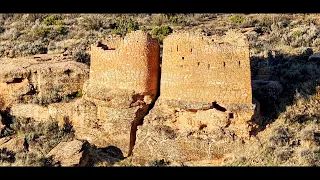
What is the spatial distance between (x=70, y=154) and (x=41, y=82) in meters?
3.96

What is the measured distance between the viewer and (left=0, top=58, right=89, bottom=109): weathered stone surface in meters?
14.3

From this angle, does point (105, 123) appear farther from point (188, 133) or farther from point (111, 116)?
point (188, 133)

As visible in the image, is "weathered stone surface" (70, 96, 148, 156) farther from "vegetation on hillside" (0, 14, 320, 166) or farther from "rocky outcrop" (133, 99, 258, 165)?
"vegetation on hillside" (0, 14, 320, 166)

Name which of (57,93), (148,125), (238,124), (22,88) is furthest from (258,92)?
(22,88)

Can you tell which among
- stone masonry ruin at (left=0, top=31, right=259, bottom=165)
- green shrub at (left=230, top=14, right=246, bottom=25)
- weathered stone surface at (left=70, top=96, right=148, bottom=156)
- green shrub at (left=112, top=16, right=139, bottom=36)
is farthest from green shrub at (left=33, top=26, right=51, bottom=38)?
weathered stone surface at (left=70, top=96, right=148, bottom=156)

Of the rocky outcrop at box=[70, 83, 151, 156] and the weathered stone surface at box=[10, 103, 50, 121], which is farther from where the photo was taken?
the weathered stone surface at box=[10, 103, 50, 121]

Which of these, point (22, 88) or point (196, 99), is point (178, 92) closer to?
point (196, 99)

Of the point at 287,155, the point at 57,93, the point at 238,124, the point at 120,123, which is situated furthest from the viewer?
the point at 57,93

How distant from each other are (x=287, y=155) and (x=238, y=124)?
146 centimetres

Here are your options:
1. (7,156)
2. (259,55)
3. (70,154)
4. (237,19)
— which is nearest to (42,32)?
(237,19)

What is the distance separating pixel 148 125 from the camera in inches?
488

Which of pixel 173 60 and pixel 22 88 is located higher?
pixel 173 60

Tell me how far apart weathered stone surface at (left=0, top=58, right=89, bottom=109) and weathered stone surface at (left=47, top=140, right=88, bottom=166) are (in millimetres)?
2655

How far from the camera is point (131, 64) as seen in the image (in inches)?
488
